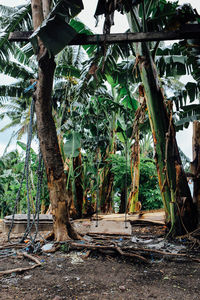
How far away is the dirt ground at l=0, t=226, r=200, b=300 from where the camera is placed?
180cm

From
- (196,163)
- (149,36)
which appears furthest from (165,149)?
(149,36)

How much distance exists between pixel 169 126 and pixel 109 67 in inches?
94.3

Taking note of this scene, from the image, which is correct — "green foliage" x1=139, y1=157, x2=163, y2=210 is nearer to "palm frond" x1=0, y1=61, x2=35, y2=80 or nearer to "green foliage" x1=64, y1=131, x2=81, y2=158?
"green foliage" x1=64, y1=131, x2=81, y2=158

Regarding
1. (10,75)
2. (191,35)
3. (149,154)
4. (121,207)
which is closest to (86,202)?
(121,207)

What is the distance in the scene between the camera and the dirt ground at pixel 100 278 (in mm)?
1798

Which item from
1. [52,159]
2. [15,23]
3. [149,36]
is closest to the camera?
[149,36]

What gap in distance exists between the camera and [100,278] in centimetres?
211

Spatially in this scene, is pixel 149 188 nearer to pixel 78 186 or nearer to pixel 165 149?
pixel 78 186

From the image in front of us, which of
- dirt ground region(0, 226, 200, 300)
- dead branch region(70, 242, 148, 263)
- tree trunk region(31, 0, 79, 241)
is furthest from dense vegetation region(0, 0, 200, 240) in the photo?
dirt ground region(0, 226, 200, 300)

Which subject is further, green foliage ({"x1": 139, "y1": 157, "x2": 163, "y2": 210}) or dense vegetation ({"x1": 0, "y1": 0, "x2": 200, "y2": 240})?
green foliage ({"x1": 139, "y1": 157, "x2": 163, "y2": 210})

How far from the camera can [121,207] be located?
7.12 metres

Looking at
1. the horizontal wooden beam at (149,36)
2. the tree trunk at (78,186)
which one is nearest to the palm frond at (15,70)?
the tree trunk at (78,186)

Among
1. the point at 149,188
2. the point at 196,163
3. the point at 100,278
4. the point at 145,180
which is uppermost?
the point at 196,163

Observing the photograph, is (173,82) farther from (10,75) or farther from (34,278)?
(34,278)
